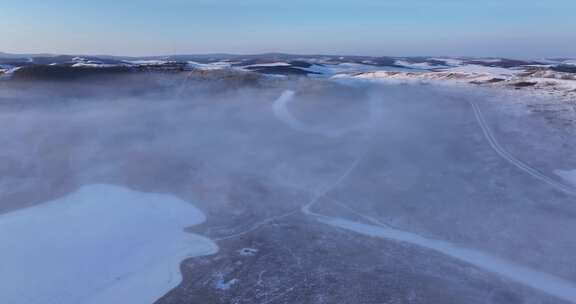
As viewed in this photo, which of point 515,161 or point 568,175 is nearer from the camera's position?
point 568,175

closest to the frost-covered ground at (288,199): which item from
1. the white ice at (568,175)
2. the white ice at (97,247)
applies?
the white ice at (97,247)

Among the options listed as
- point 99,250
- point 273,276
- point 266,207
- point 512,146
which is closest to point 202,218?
point 266,207

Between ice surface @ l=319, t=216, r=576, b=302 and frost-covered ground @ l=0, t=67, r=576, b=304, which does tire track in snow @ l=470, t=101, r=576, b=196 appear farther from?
ice surface @ l=319, t=216, r=576, b=302

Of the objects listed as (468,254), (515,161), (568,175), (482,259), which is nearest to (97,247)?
(468,254)

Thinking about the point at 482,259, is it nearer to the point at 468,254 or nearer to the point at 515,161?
the point at 468,254

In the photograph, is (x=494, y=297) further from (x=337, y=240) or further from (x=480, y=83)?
(x=480, y=83)

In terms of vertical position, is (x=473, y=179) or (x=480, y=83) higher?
(x=480, y=83)
